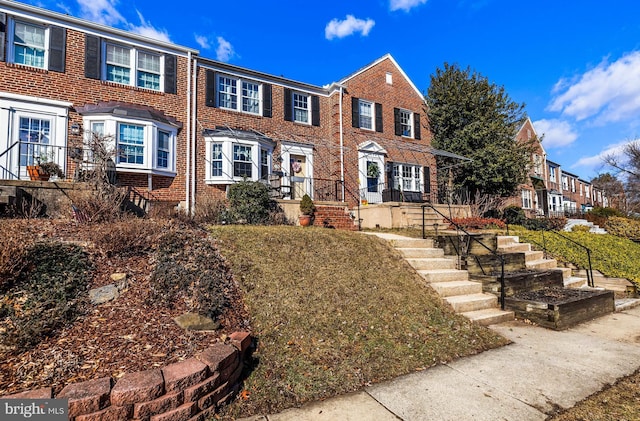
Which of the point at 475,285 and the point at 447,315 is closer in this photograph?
the point at 447,315

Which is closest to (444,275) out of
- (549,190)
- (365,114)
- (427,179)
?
(365,114)

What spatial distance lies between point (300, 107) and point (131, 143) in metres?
7.50

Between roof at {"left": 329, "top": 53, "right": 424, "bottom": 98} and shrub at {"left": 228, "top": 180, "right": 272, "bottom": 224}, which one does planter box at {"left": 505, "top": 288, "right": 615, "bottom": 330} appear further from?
roof at {"left": 329, "top": 53, "right": 424, "bottom": 98}

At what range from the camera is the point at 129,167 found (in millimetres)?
10617

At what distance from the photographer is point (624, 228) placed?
15773 mm

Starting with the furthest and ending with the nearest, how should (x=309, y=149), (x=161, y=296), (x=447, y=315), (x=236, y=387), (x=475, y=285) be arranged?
(x=309, y=149)
(x=475, y=285)
(x=447, y=315)
(x=161, y=296)
(x=236, y=387)

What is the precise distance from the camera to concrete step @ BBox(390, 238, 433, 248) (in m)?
7.44

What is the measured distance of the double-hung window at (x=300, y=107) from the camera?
1504 centimetres

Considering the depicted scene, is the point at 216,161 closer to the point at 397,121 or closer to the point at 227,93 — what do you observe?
the point at 227,93

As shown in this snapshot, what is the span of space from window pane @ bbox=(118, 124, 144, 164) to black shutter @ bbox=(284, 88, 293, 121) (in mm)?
6017

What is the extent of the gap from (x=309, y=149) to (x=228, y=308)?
1162 cm

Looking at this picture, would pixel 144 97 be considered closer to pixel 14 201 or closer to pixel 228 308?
pixel 14 201

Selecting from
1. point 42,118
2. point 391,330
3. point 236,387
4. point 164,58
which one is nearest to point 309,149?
point 164,58

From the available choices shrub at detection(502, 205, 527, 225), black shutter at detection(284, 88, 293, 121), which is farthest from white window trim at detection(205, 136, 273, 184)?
shrub at detection(502, 205, 527, 225)
